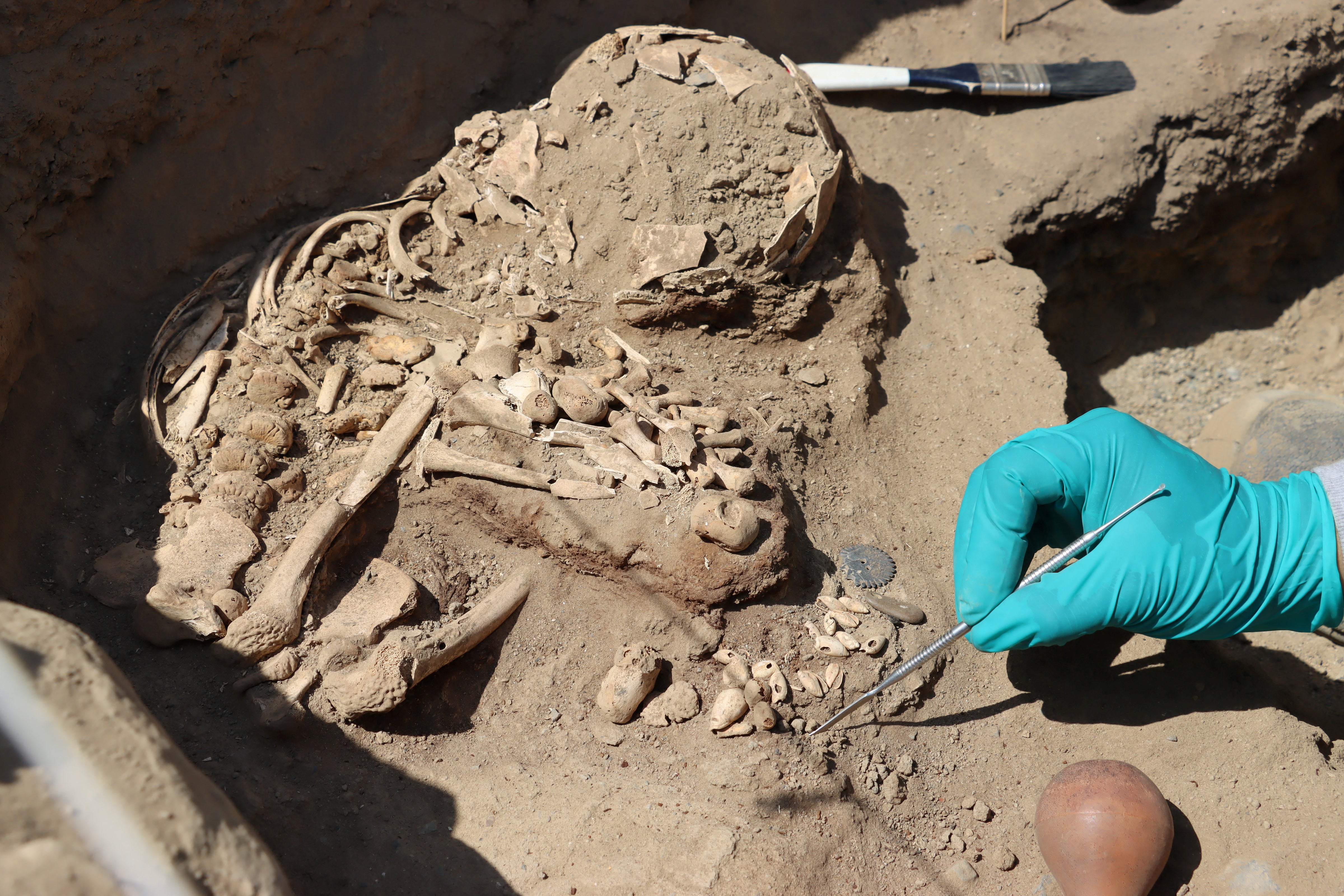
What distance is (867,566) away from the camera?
3.43 meters

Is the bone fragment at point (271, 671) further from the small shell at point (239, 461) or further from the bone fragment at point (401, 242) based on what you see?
the bone fragment at point (401, 242)

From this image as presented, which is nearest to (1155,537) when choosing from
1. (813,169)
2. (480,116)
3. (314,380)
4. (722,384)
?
(722,384)

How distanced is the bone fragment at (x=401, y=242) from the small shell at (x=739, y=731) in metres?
2.42

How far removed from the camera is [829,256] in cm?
411

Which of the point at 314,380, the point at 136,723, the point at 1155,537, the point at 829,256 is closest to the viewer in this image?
the point at 136,723

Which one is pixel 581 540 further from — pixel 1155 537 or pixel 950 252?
pixel 950 252

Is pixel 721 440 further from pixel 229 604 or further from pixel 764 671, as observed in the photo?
pixel 229 604

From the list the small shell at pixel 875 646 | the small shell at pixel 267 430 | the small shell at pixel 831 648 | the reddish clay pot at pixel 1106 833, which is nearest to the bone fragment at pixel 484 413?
the small shell at pixel 267 430

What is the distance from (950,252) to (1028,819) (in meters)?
2.99

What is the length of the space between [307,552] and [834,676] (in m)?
1.96

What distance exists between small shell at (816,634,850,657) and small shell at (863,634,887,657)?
0.08 meters

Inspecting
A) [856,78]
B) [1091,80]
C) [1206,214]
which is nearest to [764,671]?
[856,78]

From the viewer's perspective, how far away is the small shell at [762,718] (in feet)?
9.48

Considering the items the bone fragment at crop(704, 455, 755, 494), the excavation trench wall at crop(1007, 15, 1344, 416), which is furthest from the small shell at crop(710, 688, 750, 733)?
the excavation trench wall at crop(1007, 15, 1344, 416)
